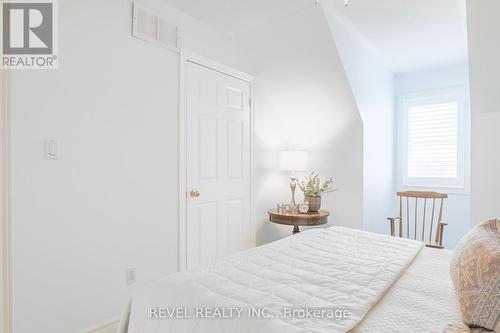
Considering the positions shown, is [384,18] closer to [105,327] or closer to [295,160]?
[295,160]

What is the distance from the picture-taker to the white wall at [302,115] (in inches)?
126

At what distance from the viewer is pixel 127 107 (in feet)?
7.73

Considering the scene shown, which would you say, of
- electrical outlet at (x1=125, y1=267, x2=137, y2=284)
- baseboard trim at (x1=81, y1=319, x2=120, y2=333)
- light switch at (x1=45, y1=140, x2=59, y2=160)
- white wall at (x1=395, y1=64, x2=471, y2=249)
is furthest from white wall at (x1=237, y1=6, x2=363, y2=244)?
light switch at (x1=45, y1=140, x2=59, y2=160)

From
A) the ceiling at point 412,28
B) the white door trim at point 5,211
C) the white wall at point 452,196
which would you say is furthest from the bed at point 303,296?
the white wall at point 452,196

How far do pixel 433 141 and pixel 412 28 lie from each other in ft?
5.32

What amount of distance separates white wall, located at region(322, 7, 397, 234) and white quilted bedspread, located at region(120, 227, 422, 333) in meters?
2.05

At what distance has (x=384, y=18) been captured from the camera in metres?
2.75

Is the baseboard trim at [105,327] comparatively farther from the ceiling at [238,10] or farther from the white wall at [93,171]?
the ceiling at [238,10]

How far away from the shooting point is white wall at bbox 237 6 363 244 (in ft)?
10.5

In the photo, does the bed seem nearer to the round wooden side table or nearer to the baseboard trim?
the baseboard trim

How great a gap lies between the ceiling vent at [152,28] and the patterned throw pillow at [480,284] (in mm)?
2432

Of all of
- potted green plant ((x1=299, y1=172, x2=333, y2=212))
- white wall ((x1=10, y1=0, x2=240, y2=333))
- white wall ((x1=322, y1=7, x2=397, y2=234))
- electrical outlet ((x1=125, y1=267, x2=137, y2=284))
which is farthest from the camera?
potted green plant ((x1=299, y1=172, x2=333, y2=212))

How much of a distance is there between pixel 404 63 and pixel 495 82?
1.49m

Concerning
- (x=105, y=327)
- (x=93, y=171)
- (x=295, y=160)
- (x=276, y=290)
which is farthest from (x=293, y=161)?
(x=276, y=290)
